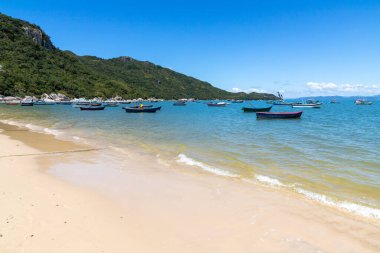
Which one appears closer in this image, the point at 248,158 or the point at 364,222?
the point at 364,222

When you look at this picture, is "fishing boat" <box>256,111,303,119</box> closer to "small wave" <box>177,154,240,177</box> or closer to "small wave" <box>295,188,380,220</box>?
"small wave" <box>177,154,240,177</box>

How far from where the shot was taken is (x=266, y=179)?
1145 cm

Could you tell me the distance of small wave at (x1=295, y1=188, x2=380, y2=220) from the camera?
799 centimetres

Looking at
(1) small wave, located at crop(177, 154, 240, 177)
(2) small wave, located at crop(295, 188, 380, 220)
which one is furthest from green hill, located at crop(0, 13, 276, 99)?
(2) small wave, located at crop(295, 188, 380, 220)

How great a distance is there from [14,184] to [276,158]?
12465 millimetres

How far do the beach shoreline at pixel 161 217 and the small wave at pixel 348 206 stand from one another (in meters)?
0.47

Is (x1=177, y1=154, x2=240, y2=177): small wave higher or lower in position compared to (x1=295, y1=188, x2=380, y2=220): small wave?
lower

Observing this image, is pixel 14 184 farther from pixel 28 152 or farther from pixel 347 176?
pixel 347 176

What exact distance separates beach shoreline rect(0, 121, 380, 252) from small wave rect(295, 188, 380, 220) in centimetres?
47

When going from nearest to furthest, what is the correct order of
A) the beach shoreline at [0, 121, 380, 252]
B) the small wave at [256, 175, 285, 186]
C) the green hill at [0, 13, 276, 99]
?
the beach shoreline at [0, 121, 380, 252] < the small wave at [256, 175, 285, 186] < the green hill at [0, 13, 276, 99]

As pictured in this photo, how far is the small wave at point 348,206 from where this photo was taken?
7992 millimetres

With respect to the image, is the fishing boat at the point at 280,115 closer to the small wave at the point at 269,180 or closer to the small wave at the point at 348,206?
the small wave at the point at 269,180

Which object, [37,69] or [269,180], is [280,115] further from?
[37,69]

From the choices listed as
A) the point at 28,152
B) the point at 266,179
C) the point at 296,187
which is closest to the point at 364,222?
the point at 296,187
